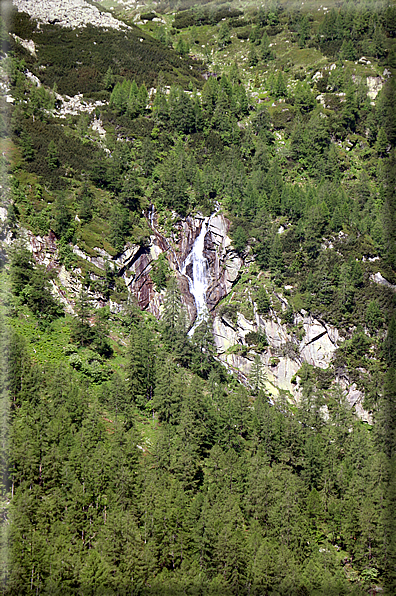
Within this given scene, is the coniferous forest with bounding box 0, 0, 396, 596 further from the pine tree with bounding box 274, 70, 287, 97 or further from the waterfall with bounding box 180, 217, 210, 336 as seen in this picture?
the waterfall with bounding box 180, 217, 210, 336

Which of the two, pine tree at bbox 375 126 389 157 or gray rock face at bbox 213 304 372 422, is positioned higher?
pine tree at bbox 375 126 389 157

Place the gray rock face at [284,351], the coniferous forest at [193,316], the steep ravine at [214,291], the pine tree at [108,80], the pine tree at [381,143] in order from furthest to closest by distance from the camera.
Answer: the pine tree at [108,80] → the pine tree at [381,143] → the gray rock face at [284,351] → the steep ravine at [214,291] → the coniferous forest at [193,316]

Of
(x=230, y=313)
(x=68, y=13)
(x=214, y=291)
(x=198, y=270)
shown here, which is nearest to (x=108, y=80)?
(x=68, y=13)

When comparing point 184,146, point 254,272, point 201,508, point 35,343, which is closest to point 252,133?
Answer: point 184,146

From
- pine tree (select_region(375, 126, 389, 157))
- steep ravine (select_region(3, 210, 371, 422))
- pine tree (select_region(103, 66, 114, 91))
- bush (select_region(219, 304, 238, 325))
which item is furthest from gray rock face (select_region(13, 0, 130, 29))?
bush (select_region(219, 304, 238, 325))

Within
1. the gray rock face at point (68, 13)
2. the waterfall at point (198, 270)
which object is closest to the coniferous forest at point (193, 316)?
the waterfall at point (198, 270)

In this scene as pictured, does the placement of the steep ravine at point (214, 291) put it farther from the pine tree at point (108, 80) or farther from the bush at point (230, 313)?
the pine tree at point (108, 80)

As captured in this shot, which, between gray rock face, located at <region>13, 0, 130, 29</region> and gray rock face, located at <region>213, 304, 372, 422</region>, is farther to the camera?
gray rock face, located at <region>13, 0, 130, 29</region>
